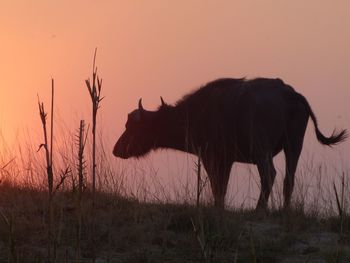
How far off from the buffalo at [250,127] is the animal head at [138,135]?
104 centimetres

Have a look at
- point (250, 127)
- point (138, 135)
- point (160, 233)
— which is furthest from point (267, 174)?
point (160, 233)

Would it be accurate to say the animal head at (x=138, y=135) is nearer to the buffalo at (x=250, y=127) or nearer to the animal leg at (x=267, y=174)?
the buffalo at (x=250, y=127)

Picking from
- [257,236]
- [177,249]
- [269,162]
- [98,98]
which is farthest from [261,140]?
[98,98]

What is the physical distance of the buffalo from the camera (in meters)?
9.98

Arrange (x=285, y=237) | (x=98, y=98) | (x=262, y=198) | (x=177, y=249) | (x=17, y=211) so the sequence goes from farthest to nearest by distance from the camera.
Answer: (x=262, y=198)
(x=17, y=211)
(x=285, y=237)
(x=177, y=249)
(x=98, y=98)

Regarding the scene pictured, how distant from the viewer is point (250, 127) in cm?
1005

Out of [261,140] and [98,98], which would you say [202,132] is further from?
[98,98]

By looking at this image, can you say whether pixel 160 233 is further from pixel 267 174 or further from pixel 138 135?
pixel 138 135

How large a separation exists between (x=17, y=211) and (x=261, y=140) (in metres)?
4.84

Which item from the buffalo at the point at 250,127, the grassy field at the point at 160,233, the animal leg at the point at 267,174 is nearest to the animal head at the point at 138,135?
the buffalo at the point at 250,127

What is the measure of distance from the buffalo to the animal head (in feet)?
3.42

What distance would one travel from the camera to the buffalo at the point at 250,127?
32.7 ft

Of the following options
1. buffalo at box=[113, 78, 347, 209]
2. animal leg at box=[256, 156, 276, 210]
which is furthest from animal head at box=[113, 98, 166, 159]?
animal leg at box=[256, 156, 276, 210]

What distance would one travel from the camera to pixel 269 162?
32.5 ft
